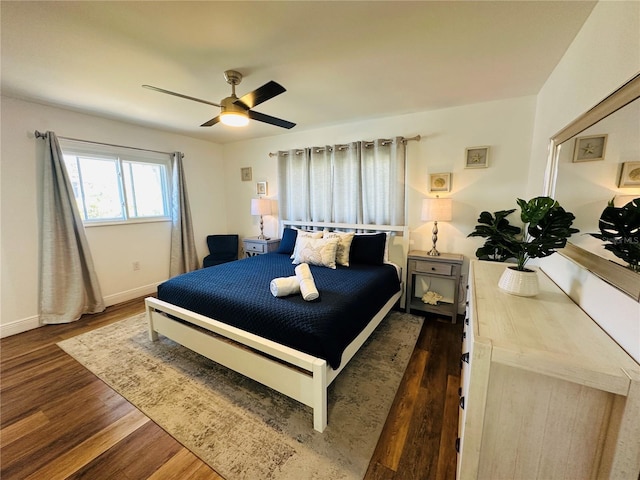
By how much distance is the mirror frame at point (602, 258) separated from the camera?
88 centimetres

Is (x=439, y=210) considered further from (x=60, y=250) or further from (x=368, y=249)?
(x=60, y=250)

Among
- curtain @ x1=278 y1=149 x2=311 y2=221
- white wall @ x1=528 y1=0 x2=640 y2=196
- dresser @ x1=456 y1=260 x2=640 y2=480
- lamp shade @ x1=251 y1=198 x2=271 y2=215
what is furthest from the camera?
lamp shade @ x1=251 y1=198 x2=271 y2=215

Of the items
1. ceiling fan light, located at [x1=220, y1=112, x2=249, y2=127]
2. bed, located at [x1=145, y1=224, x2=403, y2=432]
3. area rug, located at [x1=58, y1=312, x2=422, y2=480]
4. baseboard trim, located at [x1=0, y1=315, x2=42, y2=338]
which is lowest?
area rug, located at [x1=58, y1=312, x2=422, y2=480]

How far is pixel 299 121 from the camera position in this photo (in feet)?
10.8

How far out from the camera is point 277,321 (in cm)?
169

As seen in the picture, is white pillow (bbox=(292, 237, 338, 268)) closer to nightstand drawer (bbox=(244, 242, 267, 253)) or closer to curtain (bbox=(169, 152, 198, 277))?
nightstand drawer (bbox=(244, 242, 267, 253))

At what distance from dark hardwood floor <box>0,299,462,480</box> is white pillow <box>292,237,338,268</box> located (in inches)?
48.6

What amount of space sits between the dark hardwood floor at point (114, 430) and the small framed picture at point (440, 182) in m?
1.77

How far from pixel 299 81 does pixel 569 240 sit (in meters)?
2.19

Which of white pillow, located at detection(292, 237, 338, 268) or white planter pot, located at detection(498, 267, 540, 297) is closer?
white planter pot, located at detection(498, 267, 540, 297)

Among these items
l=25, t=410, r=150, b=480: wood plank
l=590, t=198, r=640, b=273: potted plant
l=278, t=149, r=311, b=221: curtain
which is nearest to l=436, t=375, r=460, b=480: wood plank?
l=590, t=198, r=640, b=273: potted plant

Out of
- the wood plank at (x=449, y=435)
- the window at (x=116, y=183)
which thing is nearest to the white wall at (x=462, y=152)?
the wood plank at (x=449, y=435)

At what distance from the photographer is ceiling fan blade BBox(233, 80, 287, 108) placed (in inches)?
69.2

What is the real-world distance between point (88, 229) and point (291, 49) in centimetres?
324
